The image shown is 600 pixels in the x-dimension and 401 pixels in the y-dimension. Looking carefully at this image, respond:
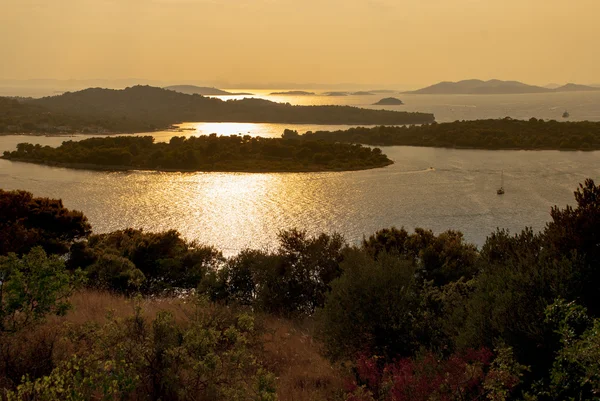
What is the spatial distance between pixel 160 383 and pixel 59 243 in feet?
65.5

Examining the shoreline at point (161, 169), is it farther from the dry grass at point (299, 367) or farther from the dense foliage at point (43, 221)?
the dry grass at point (299, 367)

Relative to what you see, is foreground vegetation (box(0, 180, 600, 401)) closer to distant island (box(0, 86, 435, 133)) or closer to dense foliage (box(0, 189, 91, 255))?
dense foliage (box(0, 189, 91, 255))

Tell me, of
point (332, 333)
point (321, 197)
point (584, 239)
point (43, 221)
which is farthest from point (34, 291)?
point (321, 197)

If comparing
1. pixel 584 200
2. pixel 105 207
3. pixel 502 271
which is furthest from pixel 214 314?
pixel 105 207

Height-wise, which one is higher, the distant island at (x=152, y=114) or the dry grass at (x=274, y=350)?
the distant island at (x=152, y=114)

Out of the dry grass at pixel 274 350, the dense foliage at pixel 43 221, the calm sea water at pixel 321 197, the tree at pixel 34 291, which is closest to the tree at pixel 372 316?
the dry grass at pixel 274 350

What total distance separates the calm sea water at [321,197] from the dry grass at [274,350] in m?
17.5

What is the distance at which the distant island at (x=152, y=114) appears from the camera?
11625 centimetres

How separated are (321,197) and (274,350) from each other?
115ft

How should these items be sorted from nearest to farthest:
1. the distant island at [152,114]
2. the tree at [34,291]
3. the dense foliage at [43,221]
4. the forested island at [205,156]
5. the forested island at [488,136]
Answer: the tree at [34,291]
the dense foliage at [43,221]
the forested island at [205,156]
the forested island at [488,136]
the distant island at [152,114]

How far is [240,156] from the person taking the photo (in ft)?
230

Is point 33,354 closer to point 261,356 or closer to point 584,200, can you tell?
point 261,356

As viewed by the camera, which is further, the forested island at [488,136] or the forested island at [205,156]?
the forested island at [488,136]

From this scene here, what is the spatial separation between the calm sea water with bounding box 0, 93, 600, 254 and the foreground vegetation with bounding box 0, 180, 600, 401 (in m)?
18.4
